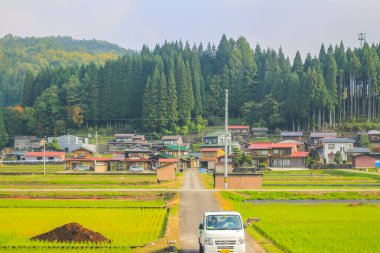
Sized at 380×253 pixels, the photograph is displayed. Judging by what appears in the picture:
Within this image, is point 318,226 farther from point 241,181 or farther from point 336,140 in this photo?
point 336,140

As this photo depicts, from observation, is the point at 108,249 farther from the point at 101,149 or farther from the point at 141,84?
the point at 141,84

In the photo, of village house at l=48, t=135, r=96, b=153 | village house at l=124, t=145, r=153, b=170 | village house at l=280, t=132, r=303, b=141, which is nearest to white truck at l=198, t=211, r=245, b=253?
village house at l=124, t=145, r=153, b=170

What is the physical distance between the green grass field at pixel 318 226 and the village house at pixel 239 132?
202ft

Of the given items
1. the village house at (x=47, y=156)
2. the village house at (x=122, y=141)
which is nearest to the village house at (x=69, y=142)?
the village house at (x=122, y=141)

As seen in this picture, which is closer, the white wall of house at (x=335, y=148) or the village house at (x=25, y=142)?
the white wall of house at (x=335, y=148)

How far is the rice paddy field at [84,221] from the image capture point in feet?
60.0

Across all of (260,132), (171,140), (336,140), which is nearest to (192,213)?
(336,140)

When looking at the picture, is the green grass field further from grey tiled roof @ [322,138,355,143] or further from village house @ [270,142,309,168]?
grey tiled roof @ [322,138,355,143]

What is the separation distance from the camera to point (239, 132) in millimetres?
95062

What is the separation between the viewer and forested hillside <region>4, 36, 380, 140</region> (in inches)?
3600

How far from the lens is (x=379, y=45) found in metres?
101

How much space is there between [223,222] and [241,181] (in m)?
25.3

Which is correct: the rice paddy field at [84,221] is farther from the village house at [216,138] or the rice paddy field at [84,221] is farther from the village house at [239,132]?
the village house at [239,132]

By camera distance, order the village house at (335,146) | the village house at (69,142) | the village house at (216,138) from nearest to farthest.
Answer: the village house at (335,146) < the village house at (216,138) < the village house at (69,142)
